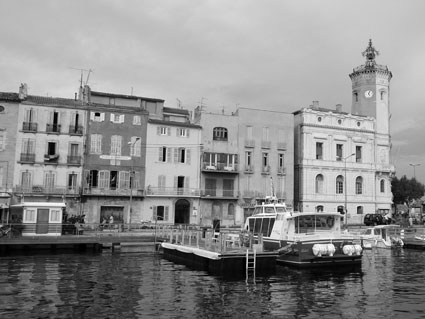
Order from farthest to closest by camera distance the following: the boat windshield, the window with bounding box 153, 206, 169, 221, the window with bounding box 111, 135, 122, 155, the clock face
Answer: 1. the clock face
2. the window with bounding box 153, 206, 169, 221
3. the window with bounding box 111, 135, 122, 155
4. the boat windshield

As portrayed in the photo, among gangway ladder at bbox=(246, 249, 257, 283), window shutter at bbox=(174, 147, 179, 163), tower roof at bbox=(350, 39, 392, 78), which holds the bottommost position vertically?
gangway ladder at bbox=(246, 249, 257, 283)

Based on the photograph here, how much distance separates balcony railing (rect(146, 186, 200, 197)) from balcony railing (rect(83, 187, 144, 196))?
118 centimetres

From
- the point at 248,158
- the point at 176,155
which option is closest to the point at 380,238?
the point at 248,158

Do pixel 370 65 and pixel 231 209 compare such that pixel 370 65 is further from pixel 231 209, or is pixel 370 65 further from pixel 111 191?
pixel 111 191

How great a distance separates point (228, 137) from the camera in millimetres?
55938

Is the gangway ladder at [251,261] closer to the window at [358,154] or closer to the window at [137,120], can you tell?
the window at [137,120]

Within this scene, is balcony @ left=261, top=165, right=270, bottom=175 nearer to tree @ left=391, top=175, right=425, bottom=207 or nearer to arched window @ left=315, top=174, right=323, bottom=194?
arched window @ left=315, top=174, right=323, bottom=194

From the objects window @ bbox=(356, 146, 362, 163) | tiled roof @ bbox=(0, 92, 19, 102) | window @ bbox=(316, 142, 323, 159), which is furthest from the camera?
window @ bbox=(356, 146, 362, 163)

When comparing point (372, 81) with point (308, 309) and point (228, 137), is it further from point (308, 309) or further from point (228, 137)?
point (308, 309)

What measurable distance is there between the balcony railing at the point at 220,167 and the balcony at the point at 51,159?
1676 cm

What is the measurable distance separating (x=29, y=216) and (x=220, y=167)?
2517 cm

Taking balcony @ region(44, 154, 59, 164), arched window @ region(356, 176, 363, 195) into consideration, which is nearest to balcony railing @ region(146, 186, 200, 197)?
balcony @ region(44, 154, 59, 164)

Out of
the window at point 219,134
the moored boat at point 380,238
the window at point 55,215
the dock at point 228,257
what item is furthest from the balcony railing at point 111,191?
the moored boat at point 380,238

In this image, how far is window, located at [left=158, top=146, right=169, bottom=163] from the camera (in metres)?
52.2
